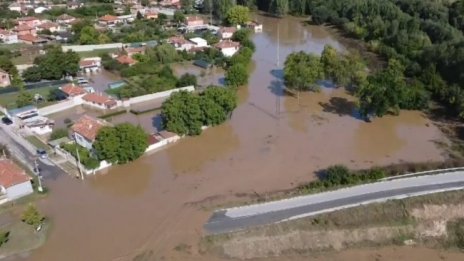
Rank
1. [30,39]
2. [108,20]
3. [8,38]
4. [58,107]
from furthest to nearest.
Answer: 1. [108,20]
2. [8,38]
3. [30,39]
4. [58,107]

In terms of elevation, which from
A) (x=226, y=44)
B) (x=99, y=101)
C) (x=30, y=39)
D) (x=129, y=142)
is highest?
(x=30, y=39)

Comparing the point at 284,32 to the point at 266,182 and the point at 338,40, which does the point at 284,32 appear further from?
the point at 266,182

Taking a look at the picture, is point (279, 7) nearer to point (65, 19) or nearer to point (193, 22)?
point (193, 22)

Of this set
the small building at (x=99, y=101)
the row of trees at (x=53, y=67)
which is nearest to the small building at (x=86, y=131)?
the small building at (x=99, y=101)

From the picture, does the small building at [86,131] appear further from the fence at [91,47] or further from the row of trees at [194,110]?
the fence at [91,47]

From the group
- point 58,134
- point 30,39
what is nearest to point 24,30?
point 30,39

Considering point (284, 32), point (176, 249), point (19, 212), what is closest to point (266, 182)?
point (176, 249)

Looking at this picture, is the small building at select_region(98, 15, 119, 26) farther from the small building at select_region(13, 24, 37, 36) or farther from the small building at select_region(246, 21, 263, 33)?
the small building at select_region(246, 21, 263, 33)
